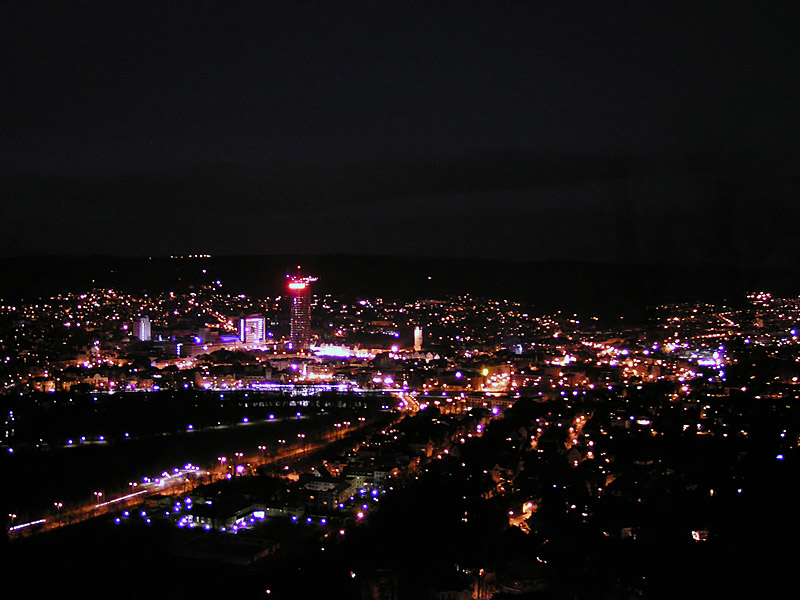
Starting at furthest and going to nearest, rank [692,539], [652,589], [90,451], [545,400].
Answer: [545,400], [90,451], [692,539], [652,589]

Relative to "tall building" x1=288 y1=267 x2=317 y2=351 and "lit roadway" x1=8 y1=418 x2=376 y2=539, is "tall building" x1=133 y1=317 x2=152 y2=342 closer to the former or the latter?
"tall building" x1=288 y1=267 x2=317 y2=351

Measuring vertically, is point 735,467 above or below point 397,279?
below

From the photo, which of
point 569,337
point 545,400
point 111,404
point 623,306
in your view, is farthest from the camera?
point 569,337

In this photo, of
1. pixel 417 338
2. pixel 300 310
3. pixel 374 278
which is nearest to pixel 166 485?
pixel 417 338

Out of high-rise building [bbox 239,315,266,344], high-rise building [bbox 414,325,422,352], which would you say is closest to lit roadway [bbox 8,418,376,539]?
high-rise building [bbox 414,325,422,352]

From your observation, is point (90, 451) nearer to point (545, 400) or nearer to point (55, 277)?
point (545, 400)

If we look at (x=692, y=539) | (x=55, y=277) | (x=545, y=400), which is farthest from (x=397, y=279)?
(x=692, y=539)

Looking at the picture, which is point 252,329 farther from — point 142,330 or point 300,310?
point 142,330
